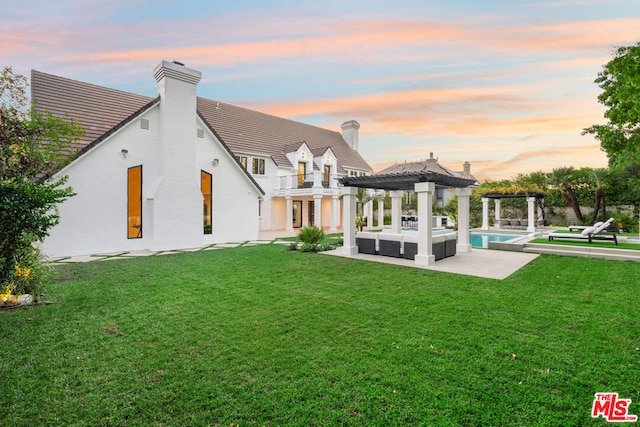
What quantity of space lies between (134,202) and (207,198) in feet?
10.9

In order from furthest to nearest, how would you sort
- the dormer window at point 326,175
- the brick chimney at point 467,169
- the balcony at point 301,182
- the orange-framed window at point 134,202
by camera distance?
the brick chimney at point 467,169 < the dormer window at point 326,175 < the balcony at point 301,182 < the orange-framed window at point 134,202

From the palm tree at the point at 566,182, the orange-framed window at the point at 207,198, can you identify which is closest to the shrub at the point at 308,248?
the orange-framed window at the point at 207,198

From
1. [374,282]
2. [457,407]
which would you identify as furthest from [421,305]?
[457,407]

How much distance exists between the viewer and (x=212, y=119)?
23.9 m

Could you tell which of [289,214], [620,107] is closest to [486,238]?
[620,107]

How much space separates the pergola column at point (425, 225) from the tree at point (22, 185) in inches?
364

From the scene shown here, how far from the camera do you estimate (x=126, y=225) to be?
1346 cm

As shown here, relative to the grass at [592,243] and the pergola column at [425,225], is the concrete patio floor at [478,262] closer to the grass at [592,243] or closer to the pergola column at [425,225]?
the pergola column at [425,225]

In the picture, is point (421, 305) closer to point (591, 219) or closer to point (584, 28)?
point (584, 28)

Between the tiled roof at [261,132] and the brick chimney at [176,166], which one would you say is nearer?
the brick chimney at [176,166]

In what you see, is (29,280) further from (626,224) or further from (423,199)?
(626,224)

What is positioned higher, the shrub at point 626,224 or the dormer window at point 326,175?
the dormer window at point 326,175

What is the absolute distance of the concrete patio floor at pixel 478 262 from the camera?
888 cm

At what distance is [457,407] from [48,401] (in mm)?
3971
